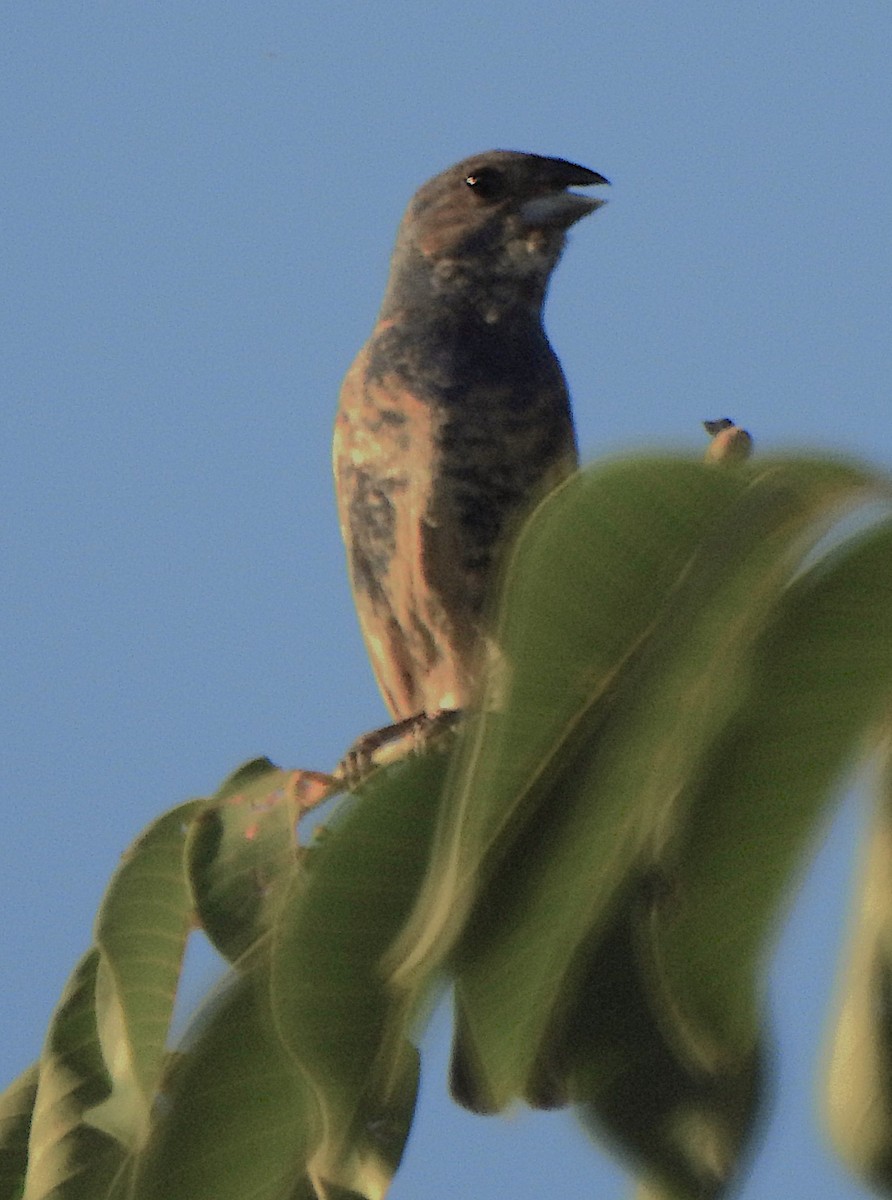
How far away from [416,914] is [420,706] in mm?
3020

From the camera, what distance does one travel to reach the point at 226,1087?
169 cm

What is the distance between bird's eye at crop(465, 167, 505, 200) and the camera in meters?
4.71

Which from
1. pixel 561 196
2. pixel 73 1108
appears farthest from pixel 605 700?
pixel 561 196

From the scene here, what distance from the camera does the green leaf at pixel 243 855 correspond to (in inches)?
75.6

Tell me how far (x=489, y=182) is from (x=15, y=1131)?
3.08 m

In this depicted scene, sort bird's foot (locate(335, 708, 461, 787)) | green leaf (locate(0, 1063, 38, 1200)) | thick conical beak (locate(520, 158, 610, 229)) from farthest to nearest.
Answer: thick conical beak (locate(520, 158, 610, 229)), bird's foot (locate(335, 708, 461, 787)), green leaf (locate(0, 1063, 38, 1200))

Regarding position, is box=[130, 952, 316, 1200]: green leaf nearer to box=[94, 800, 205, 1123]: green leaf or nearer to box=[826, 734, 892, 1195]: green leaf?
box=[94, 800, 205, 1123]: green leaf

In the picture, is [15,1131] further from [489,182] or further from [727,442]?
[489,182]

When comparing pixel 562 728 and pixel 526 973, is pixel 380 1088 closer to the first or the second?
pixel 526 973

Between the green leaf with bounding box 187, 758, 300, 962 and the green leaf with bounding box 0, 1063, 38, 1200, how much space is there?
39cm

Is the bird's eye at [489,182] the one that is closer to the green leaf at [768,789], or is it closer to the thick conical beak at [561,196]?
the thick conical beak at [561,196]

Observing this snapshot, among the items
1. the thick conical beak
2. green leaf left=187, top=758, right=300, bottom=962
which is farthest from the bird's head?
green leaf left=187, top=758, right=300, bottom=962

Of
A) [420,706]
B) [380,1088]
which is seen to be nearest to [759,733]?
[380,1088]

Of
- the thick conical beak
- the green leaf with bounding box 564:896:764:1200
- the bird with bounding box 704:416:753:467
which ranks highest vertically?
the thick conical beak
